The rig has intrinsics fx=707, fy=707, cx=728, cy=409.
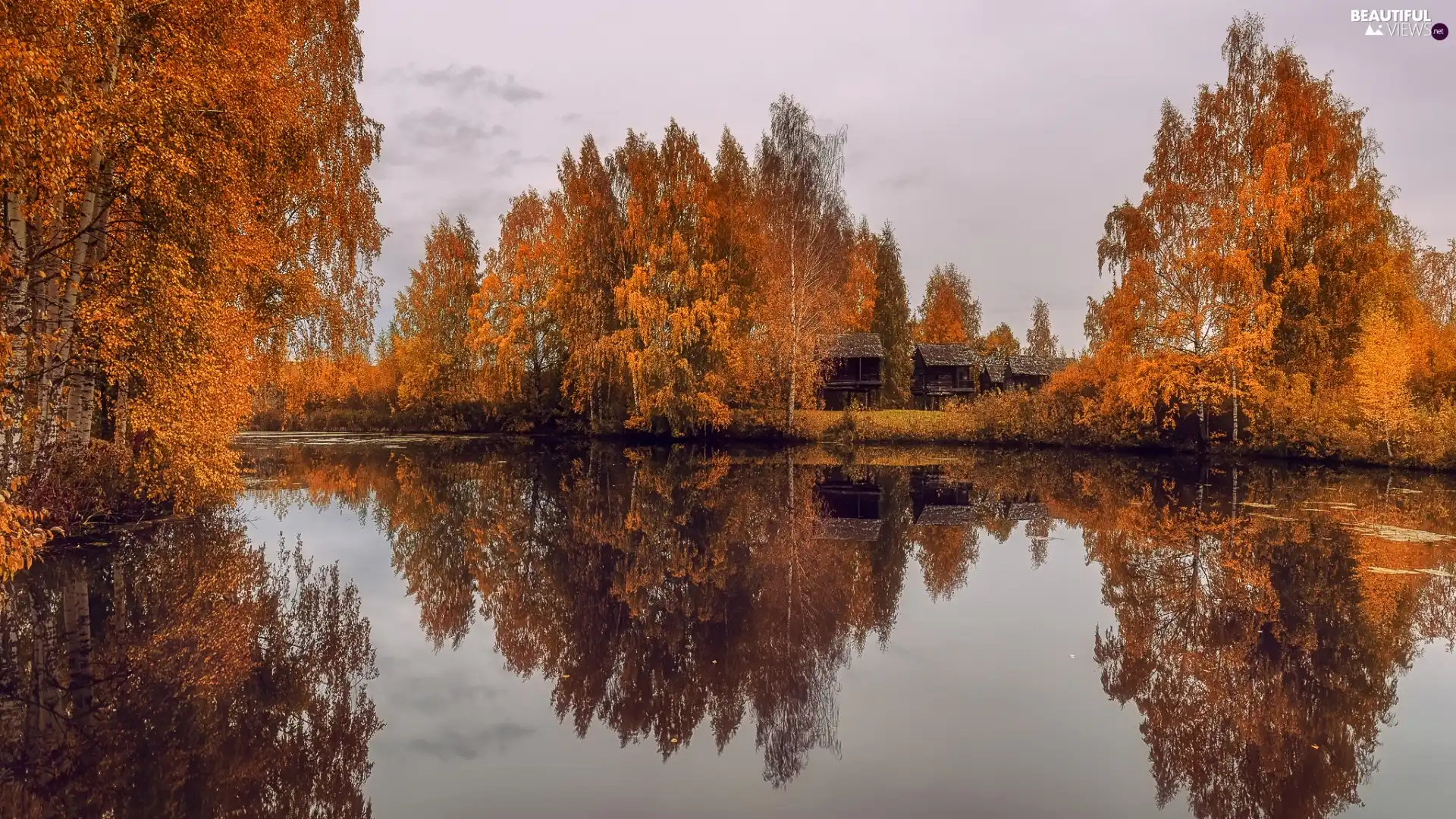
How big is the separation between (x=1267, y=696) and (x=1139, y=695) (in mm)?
1037

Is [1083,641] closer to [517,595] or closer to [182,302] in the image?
[517,595]

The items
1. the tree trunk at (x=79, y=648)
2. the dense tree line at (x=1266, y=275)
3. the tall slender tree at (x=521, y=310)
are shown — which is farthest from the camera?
the tall slender tree at (x=521, y=310)

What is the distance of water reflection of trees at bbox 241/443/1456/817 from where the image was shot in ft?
19.2

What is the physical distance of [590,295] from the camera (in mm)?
35656

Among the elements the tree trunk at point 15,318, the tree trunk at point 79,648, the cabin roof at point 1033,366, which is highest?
the cabin roof at point 1033,366

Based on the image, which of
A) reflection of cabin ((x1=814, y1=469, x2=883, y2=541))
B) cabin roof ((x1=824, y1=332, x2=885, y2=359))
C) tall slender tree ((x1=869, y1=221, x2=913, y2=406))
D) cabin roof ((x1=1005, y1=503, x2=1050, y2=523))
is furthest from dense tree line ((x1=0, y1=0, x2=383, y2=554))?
tall slender tree ((x1=869, y1=221, x2=913, y2=406))

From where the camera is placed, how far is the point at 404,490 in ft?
63.2

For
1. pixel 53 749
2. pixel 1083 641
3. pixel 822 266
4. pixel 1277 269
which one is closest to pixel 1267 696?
pixel 1083 641

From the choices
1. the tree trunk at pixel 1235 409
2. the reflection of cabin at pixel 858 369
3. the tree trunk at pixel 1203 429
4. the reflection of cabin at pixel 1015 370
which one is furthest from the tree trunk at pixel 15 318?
the reflection of cabin at pixel 1015 370

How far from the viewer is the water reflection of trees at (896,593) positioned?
19.2ft

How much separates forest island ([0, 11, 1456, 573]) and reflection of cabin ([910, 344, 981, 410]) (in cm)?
29

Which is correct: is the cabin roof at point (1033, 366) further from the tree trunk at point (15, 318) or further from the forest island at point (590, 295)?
the tree trunk at point (15, 318)

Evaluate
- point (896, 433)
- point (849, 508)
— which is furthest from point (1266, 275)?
point (849, 508)

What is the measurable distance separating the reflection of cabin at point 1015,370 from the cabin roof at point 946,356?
4.61 ft
